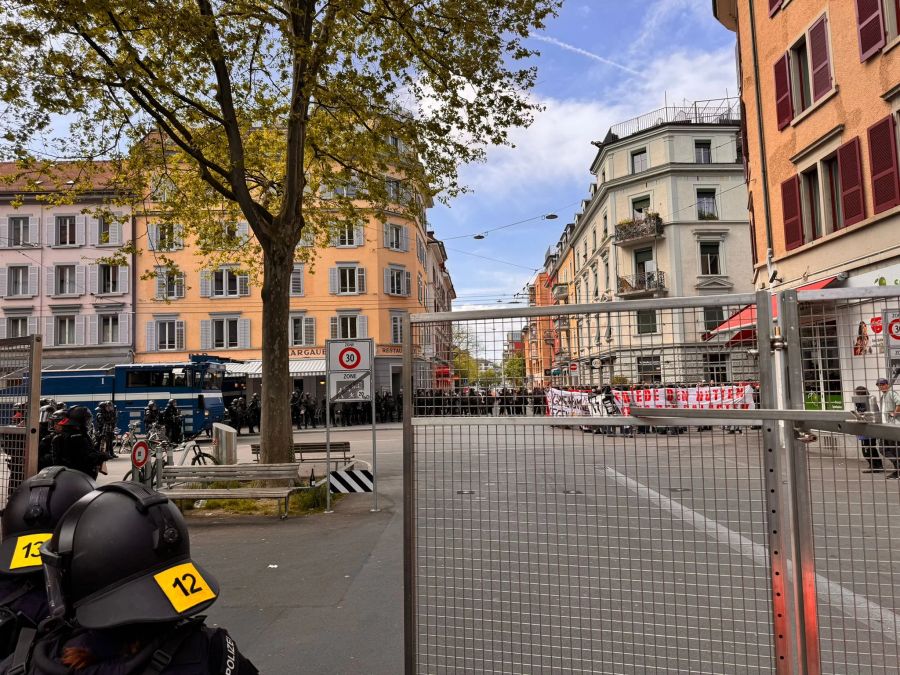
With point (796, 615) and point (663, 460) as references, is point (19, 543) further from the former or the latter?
point (796, 615)

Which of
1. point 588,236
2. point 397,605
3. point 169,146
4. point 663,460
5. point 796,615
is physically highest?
point 588,236

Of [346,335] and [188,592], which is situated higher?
[346,335]

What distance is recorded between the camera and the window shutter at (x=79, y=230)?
1430 inches

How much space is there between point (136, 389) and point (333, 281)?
1576 cm

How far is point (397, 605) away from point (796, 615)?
3170 millimetres

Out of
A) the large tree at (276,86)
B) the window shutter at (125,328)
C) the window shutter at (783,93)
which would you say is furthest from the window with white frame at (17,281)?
the window shutter at (783,93)

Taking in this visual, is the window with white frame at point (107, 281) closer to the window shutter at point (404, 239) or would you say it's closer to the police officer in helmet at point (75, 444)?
the window shutter at point (404, 239)

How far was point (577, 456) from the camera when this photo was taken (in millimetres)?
2592

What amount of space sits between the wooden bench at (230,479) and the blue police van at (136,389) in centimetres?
1408

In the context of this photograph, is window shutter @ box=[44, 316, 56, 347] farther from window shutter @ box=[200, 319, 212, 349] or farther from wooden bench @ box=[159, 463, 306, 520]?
wooden bench @ box=[159, 463, 306, 520]

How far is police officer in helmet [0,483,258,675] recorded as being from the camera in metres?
1.41

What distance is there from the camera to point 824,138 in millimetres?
13984

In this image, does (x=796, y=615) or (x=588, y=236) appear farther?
(x=588, y=236)

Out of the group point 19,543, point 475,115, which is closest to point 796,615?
point 19,543
